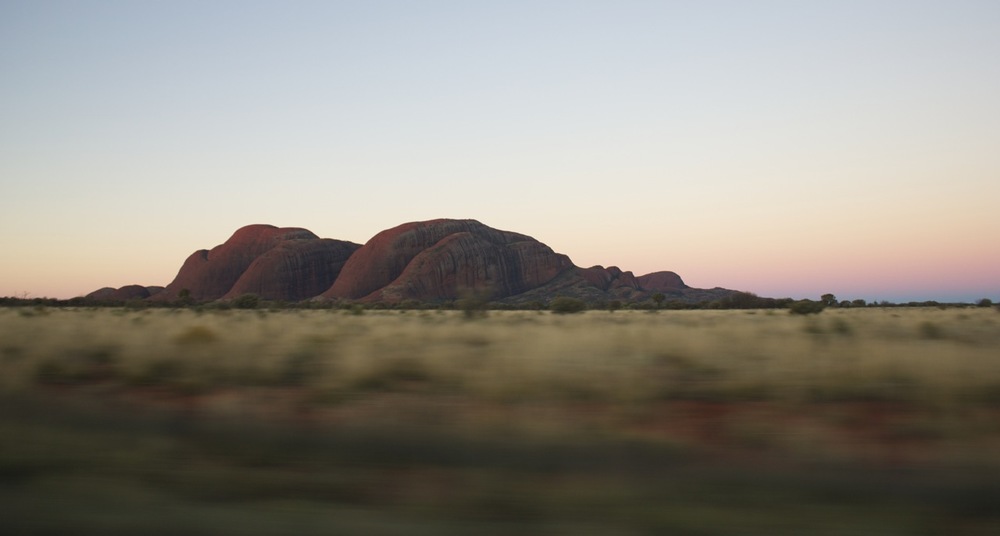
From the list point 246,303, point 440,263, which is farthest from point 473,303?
point 440,263

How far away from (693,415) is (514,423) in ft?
6.61

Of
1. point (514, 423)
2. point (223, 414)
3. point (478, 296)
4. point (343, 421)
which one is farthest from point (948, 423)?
point (478, 296)

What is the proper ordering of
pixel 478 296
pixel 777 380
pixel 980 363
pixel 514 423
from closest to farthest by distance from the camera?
pixel 514 423, pixel 777 380, pixel 980 363, pixel 478 296

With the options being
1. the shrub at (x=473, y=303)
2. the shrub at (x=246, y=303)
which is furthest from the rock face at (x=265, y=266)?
the shrub at (x=473, y=303)

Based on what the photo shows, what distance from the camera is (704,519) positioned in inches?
156

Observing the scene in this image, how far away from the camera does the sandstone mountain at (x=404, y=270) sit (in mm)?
97188

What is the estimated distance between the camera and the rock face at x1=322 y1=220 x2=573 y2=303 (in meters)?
96.6

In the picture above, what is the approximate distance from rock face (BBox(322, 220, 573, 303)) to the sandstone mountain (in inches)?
6.3

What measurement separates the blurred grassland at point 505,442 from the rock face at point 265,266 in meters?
96.9

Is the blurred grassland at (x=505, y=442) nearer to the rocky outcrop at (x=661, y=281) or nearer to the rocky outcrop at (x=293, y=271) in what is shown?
the rocky outcrop at (x=293, y=271)

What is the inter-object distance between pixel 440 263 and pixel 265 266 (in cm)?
2981

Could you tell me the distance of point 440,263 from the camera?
9819cm

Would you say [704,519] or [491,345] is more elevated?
[491,345]

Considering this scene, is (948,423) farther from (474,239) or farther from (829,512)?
(474,239)
